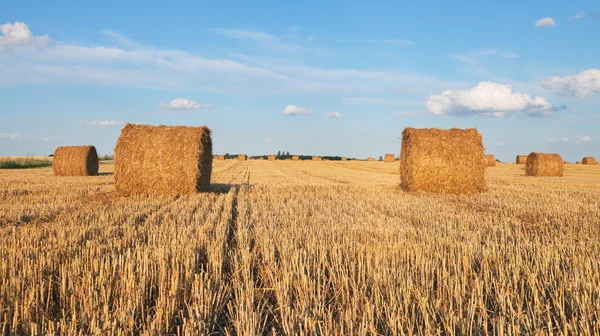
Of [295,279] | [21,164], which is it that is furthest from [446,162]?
[21,164]

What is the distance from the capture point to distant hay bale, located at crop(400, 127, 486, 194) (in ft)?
43.0

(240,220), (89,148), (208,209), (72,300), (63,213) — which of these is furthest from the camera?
(89,148)

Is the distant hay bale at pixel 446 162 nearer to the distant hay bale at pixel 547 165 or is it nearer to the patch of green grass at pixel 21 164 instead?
the distant hay bale at pixel 547 165

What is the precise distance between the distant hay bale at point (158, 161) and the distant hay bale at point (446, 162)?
21.0 ft

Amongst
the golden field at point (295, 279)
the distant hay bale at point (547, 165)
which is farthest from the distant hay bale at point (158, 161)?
the distant hay bale at point (547, 165)

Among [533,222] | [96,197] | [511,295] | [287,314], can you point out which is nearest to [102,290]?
[287,314]

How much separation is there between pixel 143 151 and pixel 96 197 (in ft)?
5.51

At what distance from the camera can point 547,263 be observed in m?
4.07

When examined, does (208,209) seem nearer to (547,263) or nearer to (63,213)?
(63,213)

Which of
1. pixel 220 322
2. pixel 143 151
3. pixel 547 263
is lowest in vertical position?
pixel 220 322

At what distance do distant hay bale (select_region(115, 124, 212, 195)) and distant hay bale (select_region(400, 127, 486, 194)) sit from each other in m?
6.39

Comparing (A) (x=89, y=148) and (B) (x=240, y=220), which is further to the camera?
(A) (x=89, y=148)

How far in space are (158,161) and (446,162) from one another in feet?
27.3

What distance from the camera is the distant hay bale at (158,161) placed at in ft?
37.7
